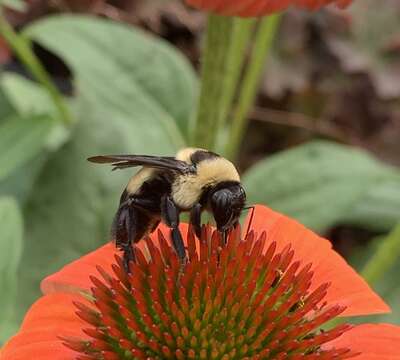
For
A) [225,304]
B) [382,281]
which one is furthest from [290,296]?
[382,281]

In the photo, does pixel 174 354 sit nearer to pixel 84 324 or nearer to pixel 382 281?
pixel 84 324

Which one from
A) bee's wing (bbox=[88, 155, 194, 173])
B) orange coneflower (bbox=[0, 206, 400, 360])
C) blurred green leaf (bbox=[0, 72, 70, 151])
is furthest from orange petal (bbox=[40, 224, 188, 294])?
blurred green leaf (bbox=[0, 72, 70, 151])

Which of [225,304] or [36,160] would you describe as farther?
[36,160]

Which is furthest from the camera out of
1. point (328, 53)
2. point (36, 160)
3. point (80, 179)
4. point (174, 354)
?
point (328, 53)

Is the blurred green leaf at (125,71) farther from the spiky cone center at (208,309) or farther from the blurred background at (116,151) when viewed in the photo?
the spiky cone center at (208,309)

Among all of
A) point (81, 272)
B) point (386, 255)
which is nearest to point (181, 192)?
point (81, 272)

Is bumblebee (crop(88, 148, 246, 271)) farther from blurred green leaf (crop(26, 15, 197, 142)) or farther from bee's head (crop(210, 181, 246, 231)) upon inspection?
blurred green leaf (crop(26, 15, 197, 142))

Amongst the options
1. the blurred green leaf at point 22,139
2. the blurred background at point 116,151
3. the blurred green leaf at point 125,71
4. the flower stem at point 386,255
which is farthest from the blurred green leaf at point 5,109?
the flower stem at point 386,255
